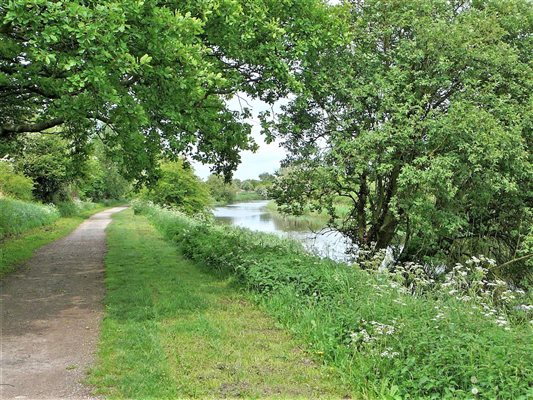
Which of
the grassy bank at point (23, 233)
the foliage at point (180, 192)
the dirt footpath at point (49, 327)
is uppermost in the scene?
the foliage at point (180, 192)

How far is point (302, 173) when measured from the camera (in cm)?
1239

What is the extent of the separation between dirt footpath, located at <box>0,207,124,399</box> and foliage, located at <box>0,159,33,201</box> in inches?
516

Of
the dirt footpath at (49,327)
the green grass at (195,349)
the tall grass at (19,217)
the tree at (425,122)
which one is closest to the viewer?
the green grass at (195,349)

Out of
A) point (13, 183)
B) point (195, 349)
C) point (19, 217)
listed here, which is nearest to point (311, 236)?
point (19, 217)

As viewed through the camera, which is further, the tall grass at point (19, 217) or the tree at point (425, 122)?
the tall grass at point (19, 217)

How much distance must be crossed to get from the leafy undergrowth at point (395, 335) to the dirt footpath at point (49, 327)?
9.48ft

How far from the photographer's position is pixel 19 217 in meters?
18.8

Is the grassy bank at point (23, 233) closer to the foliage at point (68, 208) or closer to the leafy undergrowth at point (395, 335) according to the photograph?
the foliage at point (68, 208)

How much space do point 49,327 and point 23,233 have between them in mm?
12862

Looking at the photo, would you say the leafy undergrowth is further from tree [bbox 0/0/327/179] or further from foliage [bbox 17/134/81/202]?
foliage [bbox 17/134/81/202]

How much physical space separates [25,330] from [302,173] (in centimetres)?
796

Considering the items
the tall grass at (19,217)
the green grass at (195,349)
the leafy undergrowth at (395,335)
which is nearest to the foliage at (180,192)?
the tall grass at (19,217)

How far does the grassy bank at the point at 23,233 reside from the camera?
39.6 feet

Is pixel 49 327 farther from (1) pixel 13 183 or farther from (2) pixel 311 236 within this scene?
(1) pixel 13 183
